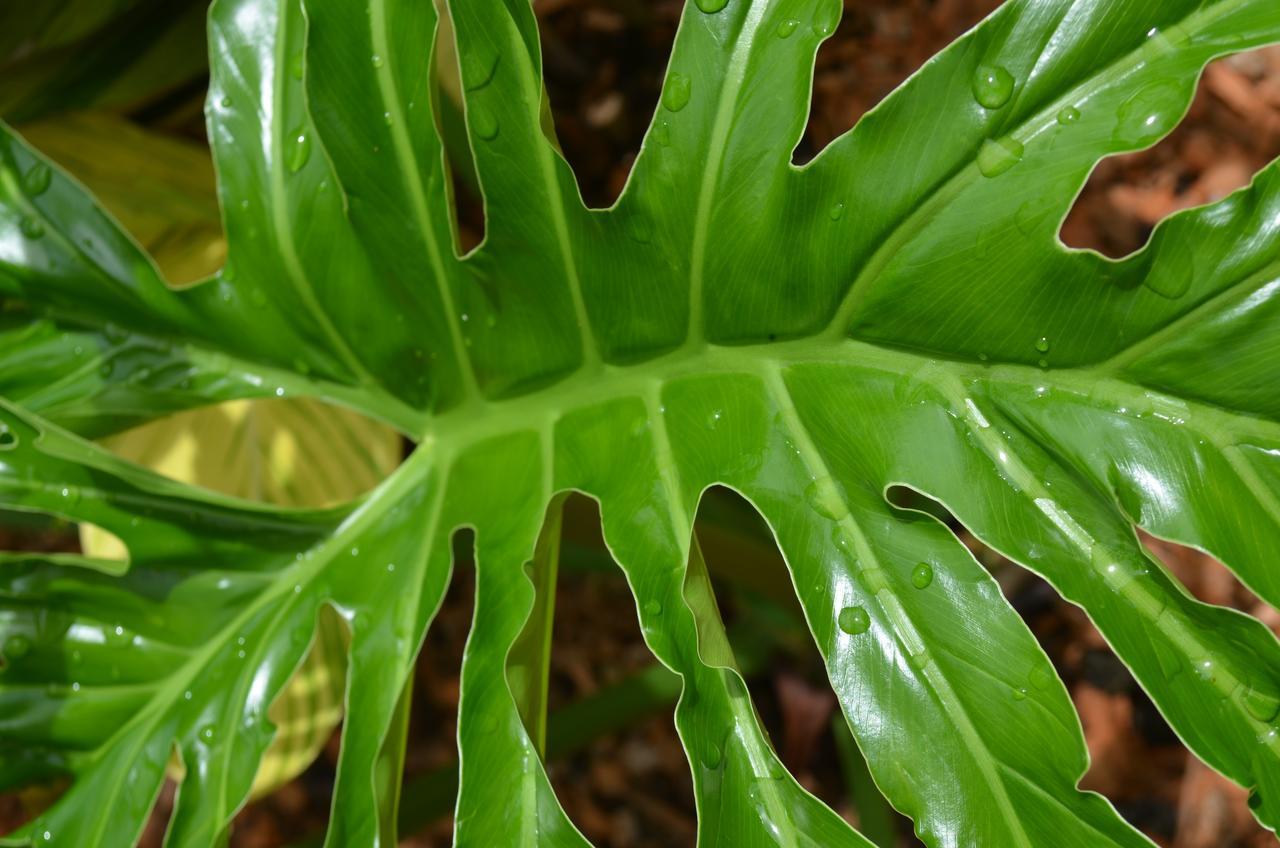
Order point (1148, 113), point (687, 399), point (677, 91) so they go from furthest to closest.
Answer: point (687, 399)
point (677, 91)
point (1148, 113)

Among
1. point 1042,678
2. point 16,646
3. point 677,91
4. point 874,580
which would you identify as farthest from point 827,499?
point 16,646

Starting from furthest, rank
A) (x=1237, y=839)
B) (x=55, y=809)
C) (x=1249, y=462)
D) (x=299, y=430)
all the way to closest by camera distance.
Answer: (x=1237, y=839) → (x=299, y=430) → (x=55, y=809) → (x=1249, y=462)

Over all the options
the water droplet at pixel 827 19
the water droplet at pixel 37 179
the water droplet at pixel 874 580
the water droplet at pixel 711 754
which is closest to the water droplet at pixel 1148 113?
the water droplet at pixel 827 19

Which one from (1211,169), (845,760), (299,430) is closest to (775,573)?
(845,760)

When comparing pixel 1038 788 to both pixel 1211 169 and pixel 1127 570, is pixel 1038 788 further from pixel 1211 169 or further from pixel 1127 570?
pixel 1211 169

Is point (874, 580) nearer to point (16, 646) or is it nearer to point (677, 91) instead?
point (677, 91)
